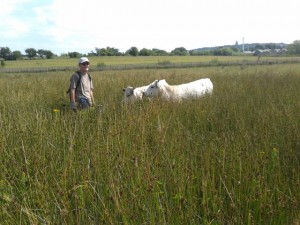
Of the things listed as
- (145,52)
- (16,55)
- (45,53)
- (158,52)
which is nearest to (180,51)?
(158,52)

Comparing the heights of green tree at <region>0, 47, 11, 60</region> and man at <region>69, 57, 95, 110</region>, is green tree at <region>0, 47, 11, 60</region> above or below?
above

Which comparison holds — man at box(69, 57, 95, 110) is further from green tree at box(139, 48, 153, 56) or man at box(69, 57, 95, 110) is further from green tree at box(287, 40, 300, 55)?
green tree at box(139, 48, 153, 56)

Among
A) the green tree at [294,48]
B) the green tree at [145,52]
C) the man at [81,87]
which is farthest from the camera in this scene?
the green tree at [145,52]

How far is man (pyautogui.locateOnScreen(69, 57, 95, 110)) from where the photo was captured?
20.2ft

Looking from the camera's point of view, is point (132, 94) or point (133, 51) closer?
point (132, 94)

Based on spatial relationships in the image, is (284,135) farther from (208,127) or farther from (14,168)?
(14,168)

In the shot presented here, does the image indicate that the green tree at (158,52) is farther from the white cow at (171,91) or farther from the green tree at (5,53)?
the white cow at (171,91)

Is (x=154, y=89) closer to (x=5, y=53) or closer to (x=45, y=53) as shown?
(x=5, y=53)

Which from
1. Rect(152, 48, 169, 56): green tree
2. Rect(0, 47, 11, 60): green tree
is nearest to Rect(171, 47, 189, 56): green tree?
Rect(152, 48, 169, 56): green tree

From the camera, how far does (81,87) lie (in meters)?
6.33

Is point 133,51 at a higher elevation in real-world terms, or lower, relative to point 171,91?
higher

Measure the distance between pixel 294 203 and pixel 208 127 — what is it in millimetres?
2911

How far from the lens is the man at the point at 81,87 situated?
6.15 m

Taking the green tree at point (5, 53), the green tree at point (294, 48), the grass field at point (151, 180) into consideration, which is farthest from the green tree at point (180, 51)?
→ the grass field at point (151, 180)
